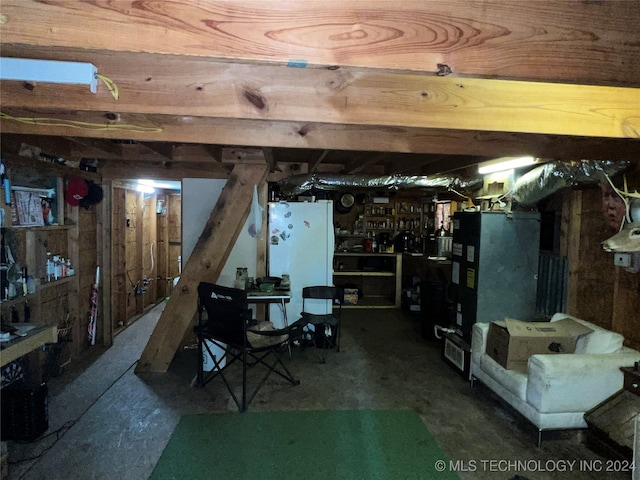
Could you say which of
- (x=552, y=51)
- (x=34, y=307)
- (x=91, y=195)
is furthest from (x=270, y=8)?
(x=91, y=195)

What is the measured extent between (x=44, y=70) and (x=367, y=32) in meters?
1.11

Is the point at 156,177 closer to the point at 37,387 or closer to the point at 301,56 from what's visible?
the point at 37,387

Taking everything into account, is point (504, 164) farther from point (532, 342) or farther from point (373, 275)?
point (373, 275)

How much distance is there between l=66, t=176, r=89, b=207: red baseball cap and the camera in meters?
3.64

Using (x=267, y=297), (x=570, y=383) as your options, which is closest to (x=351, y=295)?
(x=267, y=297)

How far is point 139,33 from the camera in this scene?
963mm

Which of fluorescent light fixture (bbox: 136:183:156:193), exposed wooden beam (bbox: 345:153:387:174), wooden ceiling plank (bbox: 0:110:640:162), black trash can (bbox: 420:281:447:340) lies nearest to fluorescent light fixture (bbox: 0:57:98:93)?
wooden ceiling plank (bbox: 0:110:640:162)

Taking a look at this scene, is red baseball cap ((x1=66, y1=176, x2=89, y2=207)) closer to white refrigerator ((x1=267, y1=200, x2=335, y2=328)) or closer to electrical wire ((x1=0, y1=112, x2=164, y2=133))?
electrical wire ((x1=0, y1=112, x2=164, y2=133))

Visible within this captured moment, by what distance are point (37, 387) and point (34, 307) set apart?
2.97 ft

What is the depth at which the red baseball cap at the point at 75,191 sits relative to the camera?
3.64 meters

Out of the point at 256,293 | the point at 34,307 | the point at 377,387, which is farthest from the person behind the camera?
the point at 256,293

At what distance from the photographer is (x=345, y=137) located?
236cm

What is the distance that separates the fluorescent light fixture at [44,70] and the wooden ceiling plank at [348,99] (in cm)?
26

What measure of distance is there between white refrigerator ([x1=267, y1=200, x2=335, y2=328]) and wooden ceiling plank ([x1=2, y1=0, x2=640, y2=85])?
137 inches
